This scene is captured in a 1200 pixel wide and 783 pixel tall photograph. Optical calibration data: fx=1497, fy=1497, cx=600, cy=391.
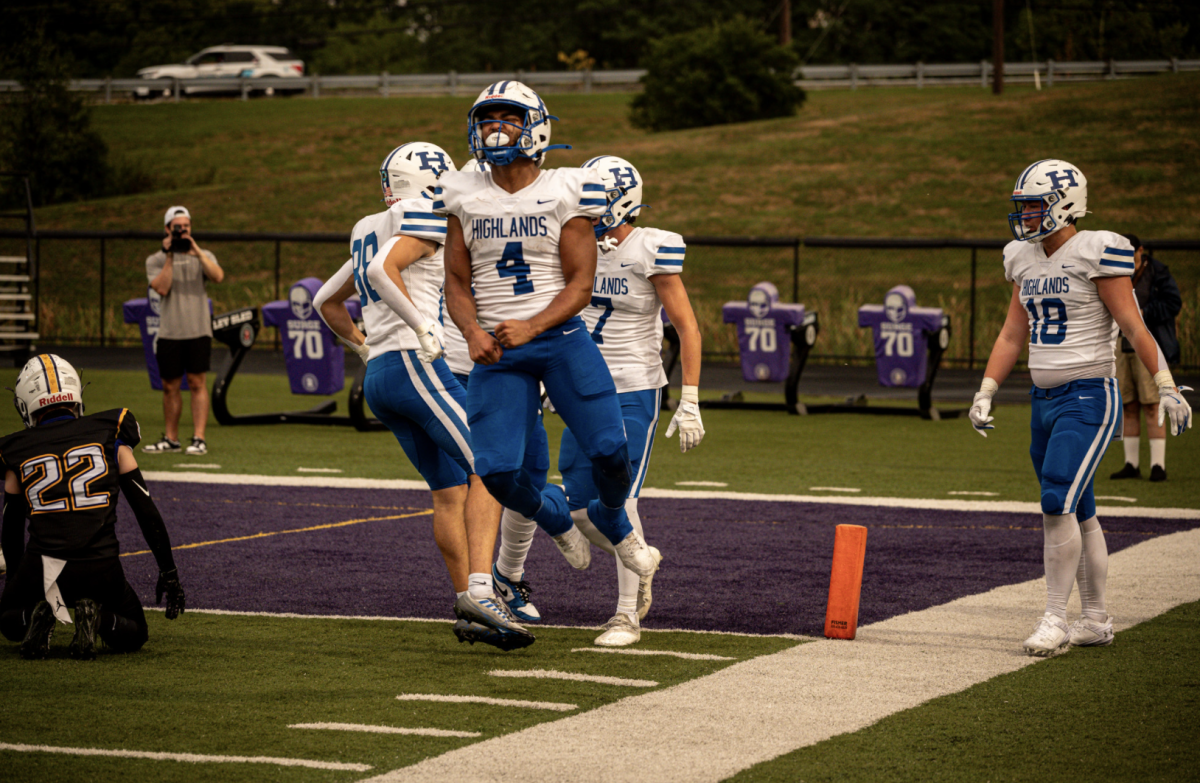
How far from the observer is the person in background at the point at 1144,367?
1241 cm

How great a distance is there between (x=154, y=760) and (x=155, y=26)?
70218 millimetres

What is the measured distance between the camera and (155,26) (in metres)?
69.8

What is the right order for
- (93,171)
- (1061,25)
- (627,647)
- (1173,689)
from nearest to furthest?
(1173,689) < (627,647) < (93,171) < (1061,25)

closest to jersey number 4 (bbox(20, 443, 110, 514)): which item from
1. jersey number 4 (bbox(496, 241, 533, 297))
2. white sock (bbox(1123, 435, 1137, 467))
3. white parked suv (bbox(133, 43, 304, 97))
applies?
jersey number 4 (bbox(496, 241, 533, 297))

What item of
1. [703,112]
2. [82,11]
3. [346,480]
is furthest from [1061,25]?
[346,480]

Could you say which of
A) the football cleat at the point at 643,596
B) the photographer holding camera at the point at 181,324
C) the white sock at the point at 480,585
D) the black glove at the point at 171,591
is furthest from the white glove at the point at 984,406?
the photographer holding camera at the point at 181,324

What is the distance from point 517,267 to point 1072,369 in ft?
8.25

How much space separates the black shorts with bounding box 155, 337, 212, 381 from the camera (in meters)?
13.4

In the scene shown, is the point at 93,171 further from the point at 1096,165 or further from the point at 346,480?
the point at 346,480

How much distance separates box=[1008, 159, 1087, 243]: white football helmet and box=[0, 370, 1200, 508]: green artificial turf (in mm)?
5098

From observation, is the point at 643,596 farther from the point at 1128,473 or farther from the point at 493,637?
the point at 1128,473

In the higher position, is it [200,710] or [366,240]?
[366,240]

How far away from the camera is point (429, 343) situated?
6.31 meters

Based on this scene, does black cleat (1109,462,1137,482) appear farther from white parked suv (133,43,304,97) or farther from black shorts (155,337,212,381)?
white parked suv (133,43,304,97)
